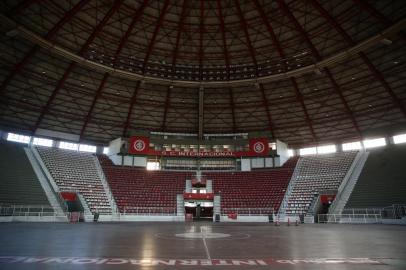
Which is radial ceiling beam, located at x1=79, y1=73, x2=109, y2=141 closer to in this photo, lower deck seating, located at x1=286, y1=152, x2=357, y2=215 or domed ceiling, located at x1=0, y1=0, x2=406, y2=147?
domed ceiling, located at x1=0, y1=0, x2=406, y2=147

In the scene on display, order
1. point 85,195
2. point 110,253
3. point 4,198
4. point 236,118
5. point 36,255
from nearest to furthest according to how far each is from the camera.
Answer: point 36,255 < point 110,253 < point 4,198 < point 85,195 < point 236,118

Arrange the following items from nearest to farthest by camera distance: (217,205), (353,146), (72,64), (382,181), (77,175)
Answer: (72,64) < (382,181) < (77,175) < (217,205) < (353,146)

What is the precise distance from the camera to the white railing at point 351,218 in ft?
110

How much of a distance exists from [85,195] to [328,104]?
38.3 m

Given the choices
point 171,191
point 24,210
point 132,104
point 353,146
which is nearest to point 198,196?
point 171,191

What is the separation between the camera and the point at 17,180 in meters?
37.1

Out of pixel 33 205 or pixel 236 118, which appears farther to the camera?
pixel 236 118

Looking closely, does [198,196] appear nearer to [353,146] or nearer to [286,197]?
[286,197]

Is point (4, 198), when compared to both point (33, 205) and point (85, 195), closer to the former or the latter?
point (33, 205)

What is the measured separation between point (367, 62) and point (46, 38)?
121ft

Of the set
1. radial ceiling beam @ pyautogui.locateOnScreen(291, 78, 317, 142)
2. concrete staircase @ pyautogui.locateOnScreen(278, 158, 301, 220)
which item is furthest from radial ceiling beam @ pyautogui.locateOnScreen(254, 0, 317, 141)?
concrete staircase @ pyautogui.locateOnScreen(278, 158, 301, 220)

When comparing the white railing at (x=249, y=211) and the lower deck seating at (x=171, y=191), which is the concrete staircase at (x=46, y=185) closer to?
the lower deck seating at (x=171, y=191)

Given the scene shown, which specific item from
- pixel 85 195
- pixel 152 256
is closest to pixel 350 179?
pixel 85 195

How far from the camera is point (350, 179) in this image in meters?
42.7
